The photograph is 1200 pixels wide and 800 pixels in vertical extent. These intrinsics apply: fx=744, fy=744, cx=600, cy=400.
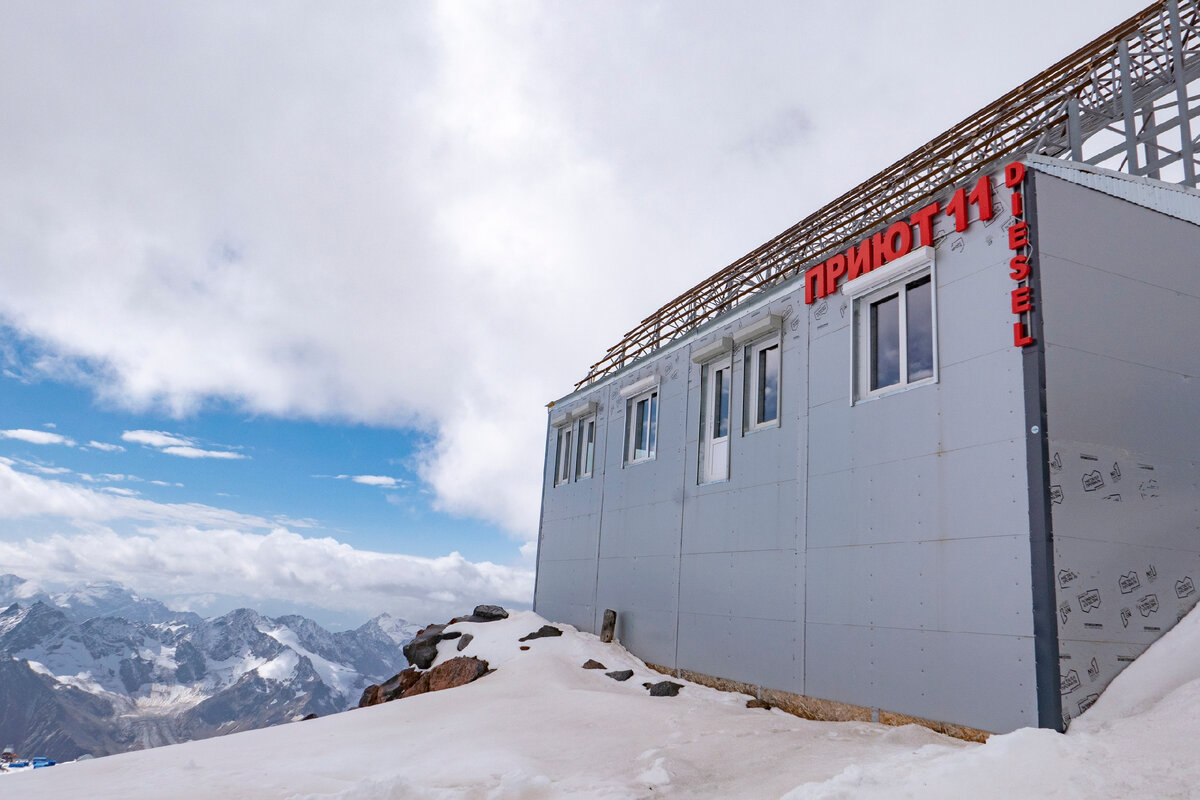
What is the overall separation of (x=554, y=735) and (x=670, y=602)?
5762 millimetres

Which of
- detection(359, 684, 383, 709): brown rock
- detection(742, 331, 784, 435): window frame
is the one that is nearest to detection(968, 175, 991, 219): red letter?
detection(742, 331, 784, 435): window frame

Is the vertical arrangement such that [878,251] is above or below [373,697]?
above

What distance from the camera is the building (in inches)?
313

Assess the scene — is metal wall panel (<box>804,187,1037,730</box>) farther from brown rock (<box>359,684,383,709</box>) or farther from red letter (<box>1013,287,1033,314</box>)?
brown rock (<box>359,684,383,709</box>)

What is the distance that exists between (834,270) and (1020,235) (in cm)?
323

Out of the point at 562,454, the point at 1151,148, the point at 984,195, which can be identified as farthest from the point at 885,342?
the point at 562,454

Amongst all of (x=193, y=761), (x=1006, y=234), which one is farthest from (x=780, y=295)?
(x=193, y=761)

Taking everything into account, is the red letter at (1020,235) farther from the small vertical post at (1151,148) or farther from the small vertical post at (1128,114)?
the small vertical post at (1151,148)

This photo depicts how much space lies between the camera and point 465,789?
22.4 feet

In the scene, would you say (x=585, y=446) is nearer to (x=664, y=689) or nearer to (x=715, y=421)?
(x=715, y=421)

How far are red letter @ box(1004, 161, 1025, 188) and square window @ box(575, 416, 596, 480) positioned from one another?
12.3m

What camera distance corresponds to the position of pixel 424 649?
18.1 metres

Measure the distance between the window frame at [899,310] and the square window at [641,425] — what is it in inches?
251

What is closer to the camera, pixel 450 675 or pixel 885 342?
pixel 885 342
